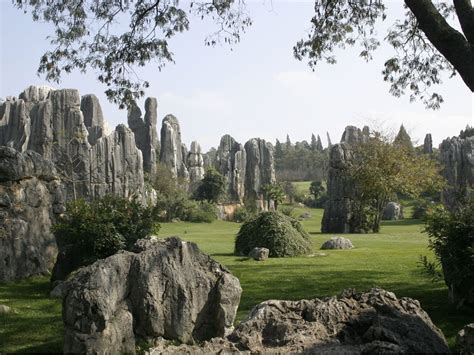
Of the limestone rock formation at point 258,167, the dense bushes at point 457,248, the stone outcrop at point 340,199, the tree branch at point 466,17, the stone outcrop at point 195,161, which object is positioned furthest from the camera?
the stone outcrop at point 195,161

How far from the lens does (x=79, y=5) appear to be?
15.2 meters

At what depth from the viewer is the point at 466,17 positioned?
922 cm

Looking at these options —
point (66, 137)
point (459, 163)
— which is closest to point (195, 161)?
point (66, 137)

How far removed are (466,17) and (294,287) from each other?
7.79 metres

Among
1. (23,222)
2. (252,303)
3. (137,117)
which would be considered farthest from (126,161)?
(252,303)

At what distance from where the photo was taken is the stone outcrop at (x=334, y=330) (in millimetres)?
5625

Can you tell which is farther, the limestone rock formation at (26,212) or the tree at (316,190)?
the tree at (316,190)

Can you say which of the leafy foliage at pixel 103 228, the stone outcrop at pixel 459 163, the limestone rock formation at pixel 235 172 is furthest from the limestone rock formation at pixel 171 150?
the leafy foliage at pixel 103 228

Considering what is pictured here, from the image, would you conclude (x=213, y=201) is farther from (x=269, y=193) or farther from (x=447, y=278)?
(x=447, y=278)

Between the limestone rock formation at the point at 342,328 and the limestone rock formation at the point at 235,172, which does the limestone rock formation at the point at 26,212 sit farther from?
the limestone rock formation at the point at 235,172

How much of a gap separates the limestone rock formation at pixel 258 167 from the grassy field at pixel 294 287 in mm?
61602

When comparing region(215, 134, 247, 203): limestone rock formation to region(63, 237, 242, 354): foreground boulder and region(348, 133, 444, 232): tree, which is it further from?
region(63, 237, 242, 354): foreground boulder

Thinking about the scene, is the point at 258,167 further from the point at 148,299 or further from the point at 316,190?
the point at 148,299

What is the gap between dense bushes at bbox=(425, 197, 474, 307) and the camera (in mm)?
10383
